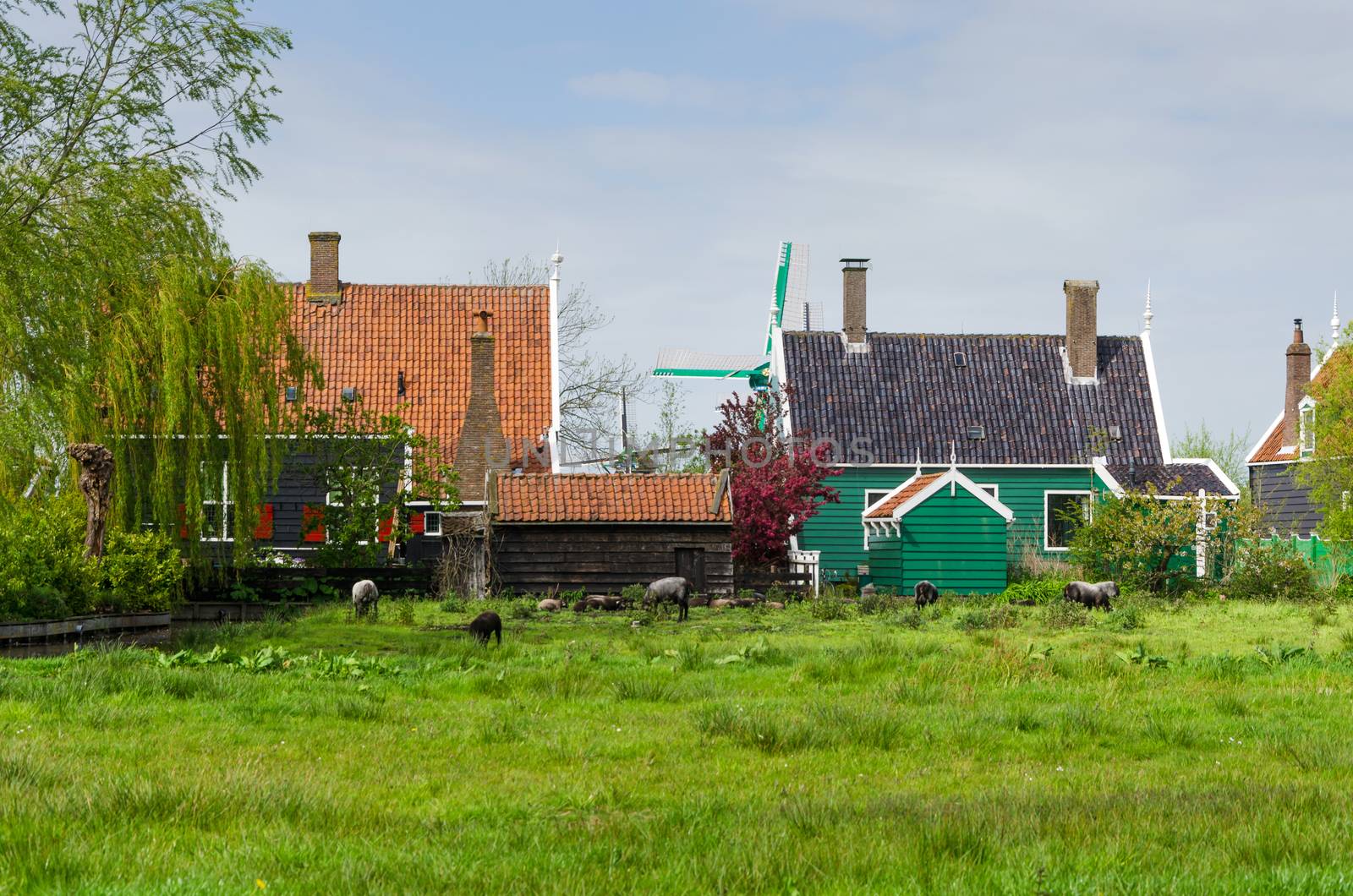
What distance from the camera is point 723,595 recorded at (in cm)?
2934

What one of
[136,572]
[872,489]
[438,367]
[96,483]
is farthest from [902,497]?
[96,483]

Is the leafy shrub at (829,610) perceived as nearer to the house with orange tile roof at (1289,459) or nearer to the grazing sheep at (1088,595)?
the grazing sheep at (1088,595)

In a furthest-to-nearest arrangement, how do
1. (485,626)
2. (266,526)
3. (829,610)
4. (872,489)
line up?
(872,489), (266,526), (829,610), (485,626)

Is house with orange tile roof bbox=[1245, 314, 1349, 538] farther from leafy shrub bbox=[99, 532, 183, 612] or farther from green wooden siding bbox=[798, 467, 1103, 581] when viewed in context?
leafy shrub bbox=[99, 532, 183, 612]

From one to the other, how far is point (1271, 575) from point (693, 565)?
13713mm

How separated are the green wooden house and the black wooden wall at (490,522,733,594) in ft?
27.0

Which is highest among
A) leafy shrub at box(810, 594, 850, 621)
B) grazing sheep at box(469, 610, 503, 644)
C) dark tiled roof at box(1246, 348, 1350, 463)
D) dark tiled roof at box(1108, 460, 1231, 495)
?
dark tiled roof at box(1246, 348, 1350, 463)

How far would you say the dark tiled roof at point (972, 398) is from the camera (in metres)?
39.1

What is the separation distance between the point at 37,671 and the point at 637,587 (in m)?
16.0

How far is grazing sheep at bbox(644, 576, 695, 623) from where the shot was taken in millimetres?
25469

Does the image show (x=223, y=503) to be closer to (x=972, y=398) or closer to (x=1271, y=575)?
(x=972, y=398)

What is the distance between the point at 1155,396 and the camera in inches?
1588

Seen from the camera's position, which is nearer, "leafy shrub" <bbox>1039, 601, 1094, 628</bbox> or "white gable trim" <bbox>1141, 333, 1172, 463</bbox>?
"leafy shrub" <bbox>1039, 601, 1094, 628</bbox>

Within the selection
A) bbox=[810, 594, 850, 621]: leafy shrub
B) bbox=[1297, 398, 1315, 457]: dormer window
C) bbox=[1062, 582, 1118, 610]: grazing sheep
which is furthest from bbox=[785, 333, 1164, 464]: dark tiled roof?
bbox=[810, 594, 850, 621]: leafy shrub
